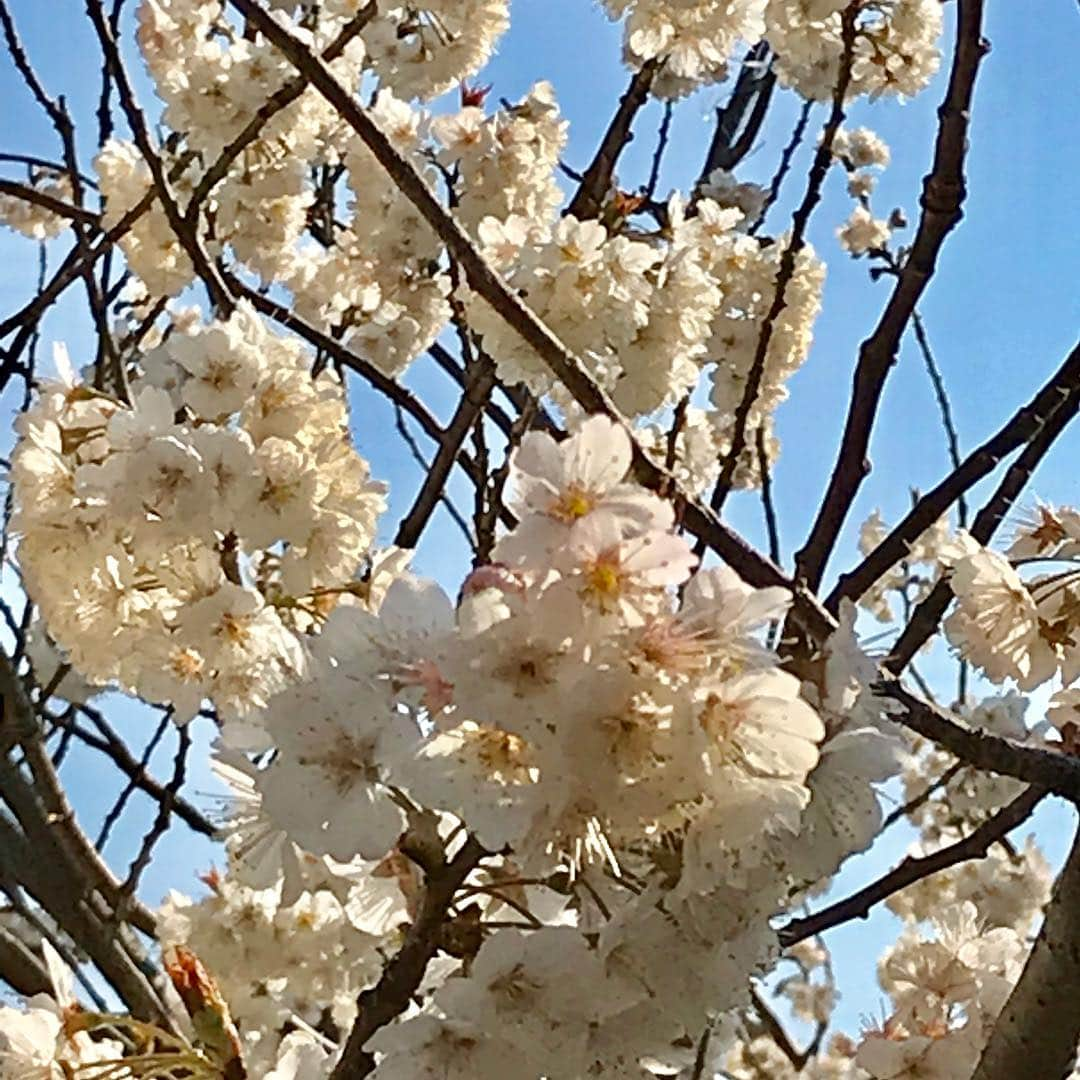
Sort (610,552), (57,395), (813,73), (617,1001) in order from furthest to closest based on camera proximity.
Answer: (813,73), (57,395), (617,1001), (610,552)

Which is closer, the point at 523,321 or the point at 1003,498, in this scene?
the point at 523,321

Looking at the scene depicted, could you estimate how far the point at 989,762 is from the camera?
4.33ft

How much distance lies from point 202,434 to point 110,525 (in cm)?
18

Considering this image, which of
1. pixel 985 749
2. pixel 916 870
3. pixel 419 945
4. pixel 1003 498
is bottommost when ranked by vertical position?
pixel 419 945

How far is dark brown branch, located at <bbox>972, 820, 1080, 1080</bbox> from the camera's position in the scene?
1.45 m

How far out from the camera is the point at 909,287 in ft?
7.07

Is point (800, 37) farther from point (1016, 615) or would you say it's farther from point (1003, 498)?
point (1016, 615)

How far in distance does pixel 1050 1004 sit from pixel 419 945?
0.69 metres

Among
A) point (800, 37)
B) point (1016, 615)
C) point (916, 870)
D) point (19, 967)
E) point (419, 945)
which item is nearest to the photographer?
point (419, 945)

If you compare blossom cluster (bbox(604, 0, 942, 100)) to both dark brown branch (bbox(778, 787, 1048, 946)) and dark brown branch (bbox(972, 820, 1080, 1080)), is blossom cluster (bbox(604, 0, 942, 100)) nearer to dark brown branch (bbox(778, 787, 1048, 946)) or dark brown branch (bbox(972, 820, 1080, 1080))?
dark brown branch (bbox(778, 787, 1048, 946))

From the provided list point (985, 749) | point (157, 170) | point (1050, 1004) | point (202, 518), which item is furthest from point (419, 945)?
point (157, 170)

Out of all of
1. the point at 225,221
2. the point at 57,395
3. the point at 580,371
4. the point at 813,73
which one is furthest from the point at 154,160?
the point at 813,73

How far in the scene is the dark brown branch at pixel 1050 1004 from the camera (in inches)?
57.2

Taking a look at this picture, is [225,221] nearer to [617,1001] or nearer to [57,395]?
[57,395]
